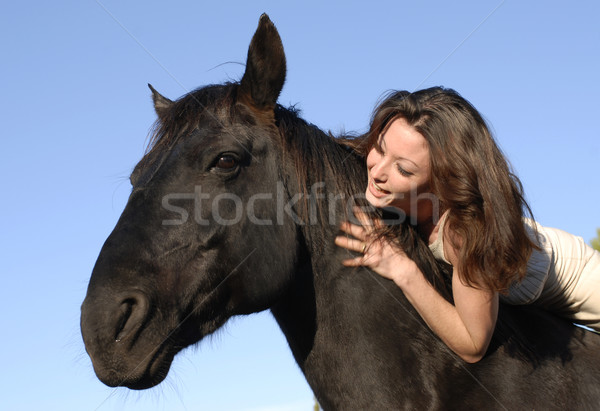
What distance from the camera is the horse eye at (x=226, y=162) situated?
3111mm

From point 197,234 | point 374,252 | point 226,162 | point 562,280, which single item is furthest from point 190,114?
point 562,280

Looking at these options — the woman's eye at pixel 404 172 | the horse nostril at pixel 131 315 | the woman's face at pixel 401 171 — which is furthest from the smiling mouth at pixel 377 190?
the horse nostril at pixel 131 315

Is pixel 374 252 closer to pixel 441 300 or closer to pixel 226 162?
pixel 441 300

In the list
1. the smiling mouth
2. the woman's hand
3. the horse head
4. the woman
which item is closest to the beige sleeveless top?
the woman

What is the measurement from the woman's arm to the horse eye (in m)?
0.70

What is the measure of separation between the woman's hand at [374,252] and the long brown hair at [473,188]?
0.29 meters

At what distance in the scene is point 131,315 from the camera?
2717 mm

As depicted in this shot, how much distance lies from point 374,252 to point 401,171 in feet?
1.51

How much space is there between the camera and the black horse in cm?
Result: 280

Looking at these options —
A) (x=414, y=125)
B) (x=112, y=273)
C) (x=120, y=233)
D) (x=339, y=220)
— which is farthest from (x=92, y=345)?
(x=414, y=125)

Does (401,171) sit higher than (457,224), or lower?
higher

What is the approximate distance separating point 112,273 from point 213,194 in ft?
2.13

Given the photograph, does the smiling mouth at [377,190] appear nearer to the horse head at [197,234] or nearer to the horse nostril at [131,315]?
the horse head at [197,234]

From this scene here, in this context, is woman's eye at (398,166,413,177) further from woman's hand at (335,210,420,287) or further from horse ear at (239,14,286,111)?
horse ear at (239,14,286,111)
